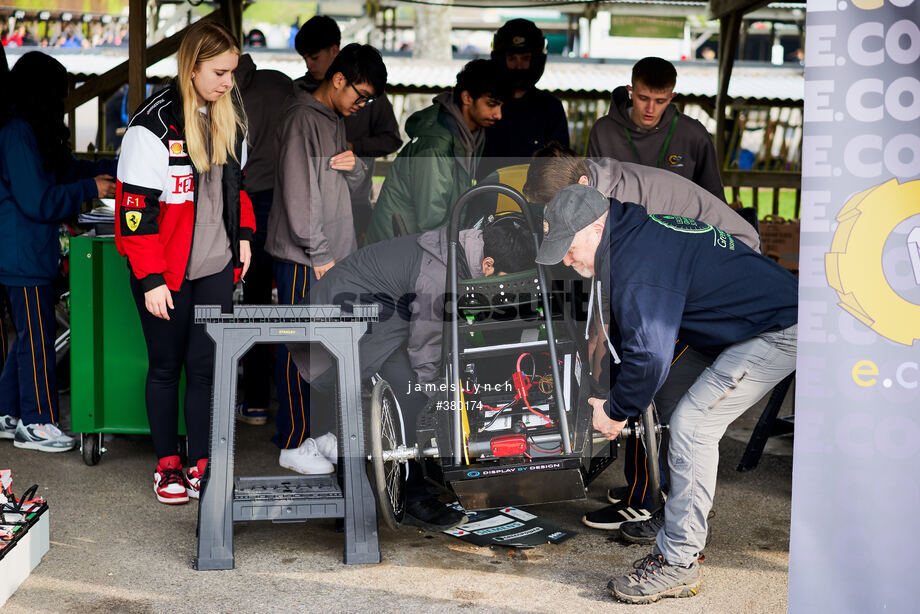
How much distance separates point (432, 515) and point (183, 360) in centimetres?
116

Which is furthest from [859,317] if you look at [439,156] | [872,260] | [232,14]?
[232,14]

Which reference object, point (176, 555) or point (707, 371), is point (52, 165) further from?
point (707, 371)

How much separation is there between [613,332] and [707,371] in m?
0.31

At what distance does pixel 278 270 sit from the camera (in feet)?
13.6

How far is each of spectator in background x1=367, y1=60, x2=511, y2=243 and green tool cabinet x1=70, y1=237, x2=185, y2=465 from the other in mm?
1098

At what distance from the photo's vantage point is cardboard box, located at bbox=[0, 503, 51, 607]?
9.40 feet

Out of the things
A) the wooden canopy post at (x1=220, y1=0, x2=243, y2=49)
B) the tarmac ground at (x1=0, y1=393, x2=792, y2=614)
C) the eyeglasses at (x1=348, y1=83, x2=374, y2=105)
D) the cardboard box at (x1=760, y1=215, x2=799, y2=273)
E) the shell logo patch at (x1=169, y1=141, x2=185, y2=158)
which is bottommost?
the tarmac ground at (x1=0, y1=393, x2=792, y2=614)

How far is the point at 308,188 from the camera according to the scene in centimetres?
391

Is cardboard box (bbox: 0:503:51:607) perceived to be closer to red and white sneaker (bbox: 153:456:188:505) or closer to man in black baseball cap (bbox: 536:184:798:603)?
red and white sneaker (bbox: 153:456:188:505)

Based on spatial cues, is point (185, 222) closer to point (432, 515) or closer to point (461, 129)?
point (461, 129)

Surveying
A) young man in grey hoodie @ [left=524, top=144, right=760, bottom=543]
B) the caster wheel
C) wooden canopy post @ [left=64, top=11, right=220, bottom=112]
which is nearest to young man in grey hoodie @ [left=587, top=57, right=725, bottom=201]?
young man in grey hoodie @ [left=524, top=144, right=760, bottom=543]

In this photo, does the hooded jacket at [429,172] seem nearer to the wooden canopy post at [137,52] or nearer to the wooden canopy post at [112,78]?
the wooden canopy post at [137,52]

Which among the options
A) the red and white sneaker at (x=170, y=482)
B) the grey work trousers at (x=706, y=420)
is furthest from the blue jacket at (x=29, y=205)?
the grey work trousers at (x=706, y=420)

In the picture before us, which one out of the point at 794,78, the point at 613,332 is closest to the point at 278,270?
the point at 613,332
